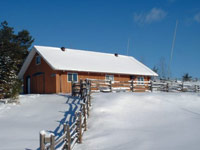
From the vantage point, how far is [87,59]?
28781 mm

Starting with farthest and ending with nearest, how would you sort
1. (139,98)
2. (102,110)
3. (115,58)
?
1. (115,58)
2. (139,98)
3. (102,110)

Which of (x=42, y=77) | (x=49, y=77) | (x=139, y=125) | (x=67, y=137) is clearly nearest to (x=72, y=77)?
(x=49, y=77)

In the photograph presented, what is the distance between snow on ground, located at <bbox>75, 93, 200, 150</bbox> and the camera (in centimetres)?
890

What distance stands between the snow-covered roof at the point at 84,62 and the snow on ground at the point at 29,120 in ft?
22.2

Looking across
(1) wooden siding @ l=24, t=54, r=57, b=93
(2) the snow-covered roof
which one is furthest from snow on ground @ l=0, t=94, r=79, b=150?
(2) the snow-covered roof

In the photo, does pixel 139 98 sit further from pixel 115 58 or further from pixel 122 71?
pixel 115 58

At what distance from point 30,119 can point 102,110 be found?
4035 mm

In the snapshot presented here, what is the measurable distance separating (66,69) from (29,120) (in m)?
10.8

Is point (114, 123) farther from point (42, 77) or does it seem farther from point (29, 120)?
point (42, 77)

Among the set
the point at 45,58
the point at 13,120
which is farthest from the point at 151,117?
the point at 45,58

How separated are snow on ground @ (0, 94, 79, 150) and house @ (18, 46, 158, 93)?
19.0ft

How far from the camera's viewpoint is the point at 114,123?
12320 millimetres

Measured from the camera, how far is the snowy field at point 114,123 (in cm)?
905

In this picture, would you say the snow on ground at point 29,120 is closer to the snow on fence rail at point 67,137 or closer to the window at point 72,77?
the snow on fence rail at point 67,137
